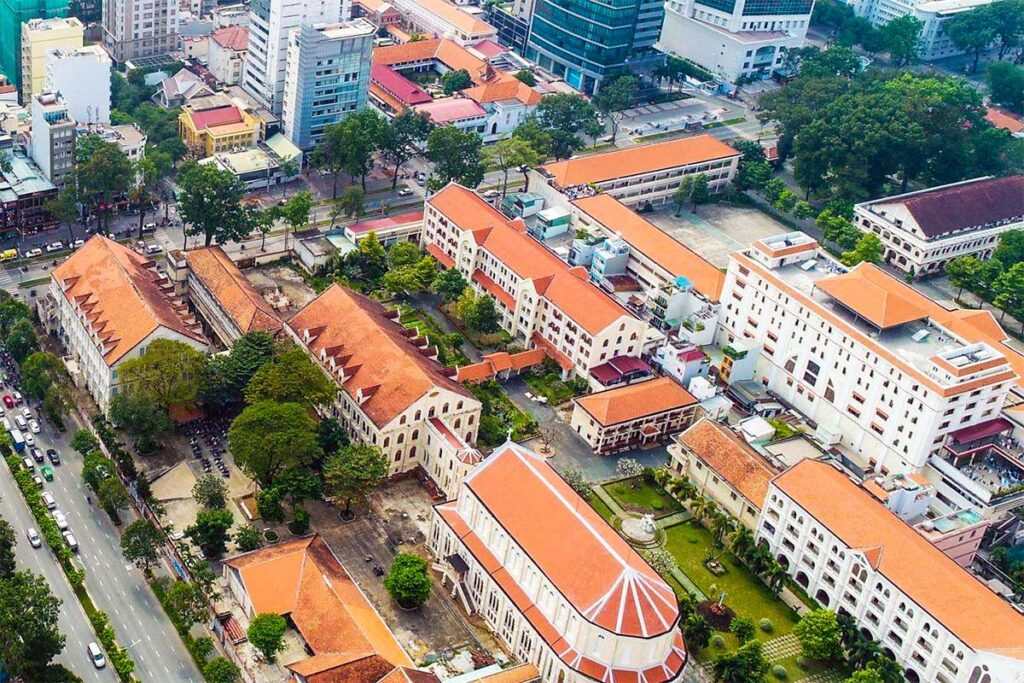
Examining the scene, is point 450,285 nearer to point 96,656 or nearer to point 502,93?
point 502,93

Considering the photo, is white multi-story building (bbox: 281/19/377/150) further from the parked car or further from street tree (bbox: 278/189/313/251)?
the parked car

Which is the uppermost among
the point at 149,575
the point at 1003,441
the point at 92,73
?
the point at 92,73

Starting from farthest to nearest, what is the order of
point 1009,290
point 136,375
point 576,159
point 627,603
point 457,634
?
point 576,159 < point 1009,290 < point 136,375 < point 457,634 < point 627,603

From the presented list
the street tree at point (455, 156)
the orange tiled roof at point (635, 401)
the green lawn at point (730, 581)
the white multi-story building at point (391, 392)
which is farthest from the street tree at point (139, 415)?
the street tree at point (455, 156)

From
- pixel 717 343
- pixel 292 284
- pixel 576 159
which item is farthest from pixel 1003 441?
pixel 292 284

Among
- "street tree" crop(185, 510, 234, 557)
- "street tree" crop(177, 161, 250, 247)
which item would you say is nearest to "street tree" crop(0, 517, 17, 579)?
"street tree" crop(185, 510, 234, 557)

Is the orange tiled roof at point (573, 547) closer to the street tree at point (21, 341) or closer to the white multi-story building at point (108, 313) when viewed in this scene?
the white multi-story building at point (108, 313)

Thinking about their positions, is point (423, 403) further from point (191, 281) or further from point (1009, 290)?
point (1009, 290)
